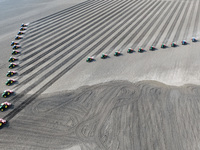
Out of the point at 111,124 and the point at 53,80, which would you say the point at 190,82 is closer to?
the point at 111,124

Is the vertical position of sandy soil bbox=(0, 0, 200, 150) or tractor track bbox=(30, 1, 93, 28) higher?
tractor track bbox=(30, 1, 93, 28)

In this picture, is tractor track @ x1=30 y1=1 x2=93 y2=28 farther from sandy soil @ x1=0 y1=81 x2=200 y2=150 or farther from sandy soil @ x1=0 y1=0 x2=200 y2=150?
sandy soil @ x1=0 y1=81 x2=200 y2=150

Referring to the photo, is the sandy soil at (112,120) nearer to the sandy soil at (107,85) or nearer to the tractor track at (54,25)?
the sandy soil at (107,85)

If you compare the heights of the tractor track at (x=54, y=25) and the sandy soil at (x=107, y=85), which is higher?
the tractor track at (x=54, y=25)

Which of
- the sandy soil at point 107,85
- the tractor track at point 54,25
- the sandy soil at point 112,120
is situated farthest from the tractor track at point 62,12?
the sandy soil at point 112,120

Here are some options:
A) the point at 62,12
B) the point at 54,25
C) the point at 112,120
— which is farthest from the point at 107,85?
the point at 62,12

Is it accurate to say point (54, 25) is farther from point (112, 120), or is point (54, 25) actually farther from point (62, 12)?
point (112, 120)

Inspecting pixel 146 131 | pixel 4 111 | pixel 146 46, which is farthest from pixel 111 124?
pixel 146 46

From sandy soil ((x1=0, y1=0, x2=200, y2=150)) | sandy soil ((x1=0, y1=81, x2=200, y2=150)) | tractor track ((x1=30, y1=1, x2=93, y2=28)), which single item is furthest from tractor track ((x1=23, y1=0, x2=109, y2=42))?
sandy soil ((x1=0, y1=81, x2=200, y2=150))
